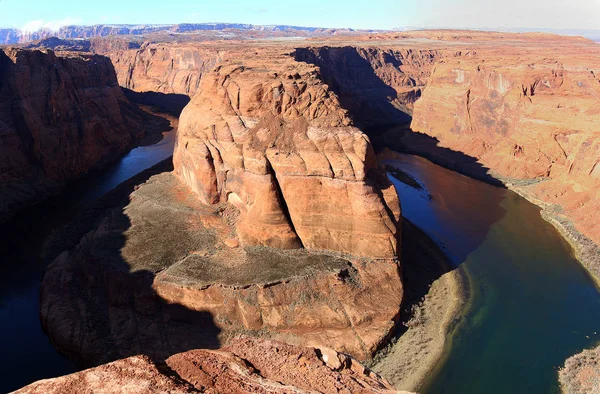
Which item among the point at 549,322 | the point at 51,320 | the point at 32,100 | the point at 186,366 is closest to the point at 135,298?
the point at 51,320

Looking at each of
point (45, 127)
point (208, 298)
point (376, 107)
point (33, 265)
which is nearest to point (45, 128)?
point (45, 127)

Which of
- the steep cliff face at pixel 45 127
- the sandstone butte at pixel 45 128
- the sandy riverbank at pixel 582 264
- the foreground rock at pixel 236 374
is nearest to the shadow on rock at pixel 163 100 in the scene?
the sandstone butte at pixel 45 128

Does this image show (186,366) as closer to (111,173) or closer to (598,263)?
(598,263)

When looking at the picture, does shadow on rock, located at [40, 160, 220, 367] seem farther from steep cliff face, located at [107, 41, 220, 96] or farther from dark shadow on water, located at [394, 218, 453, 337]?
steep cliff face, located at [107, 41, 220, 96]

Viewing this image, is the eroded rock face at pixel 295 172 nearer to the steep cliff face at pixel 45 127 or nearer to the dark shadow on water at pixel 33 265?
the dark shadow on water at pixel 33 265

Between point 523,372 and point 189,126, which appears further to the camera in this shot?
point 189,126

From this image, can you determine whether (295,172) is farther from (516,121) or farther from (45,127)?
(516,121)
